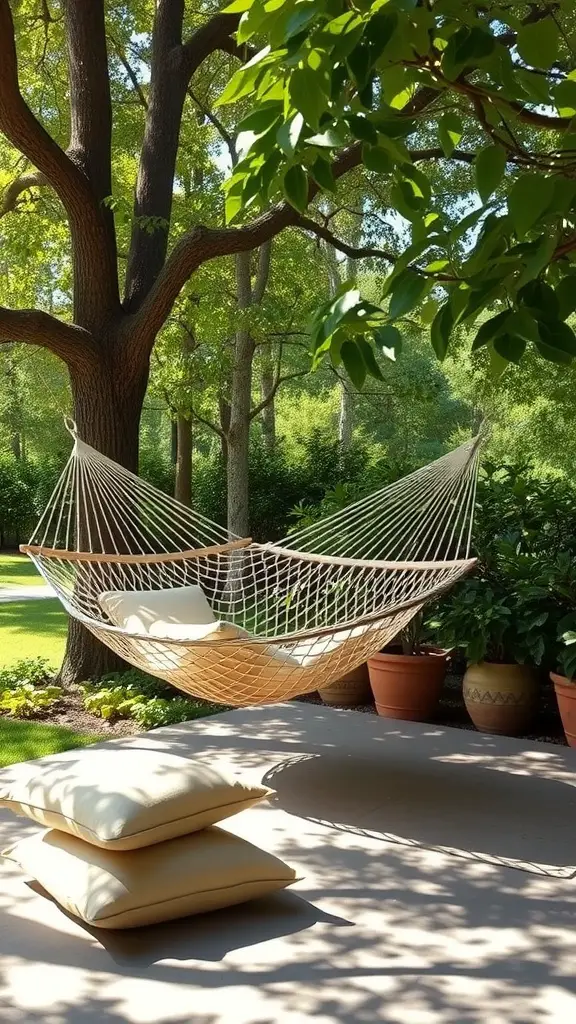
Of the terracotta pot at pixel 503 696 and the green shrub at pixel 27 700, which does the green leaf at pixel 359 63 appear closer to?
the terracotta pot at pixel 503 696

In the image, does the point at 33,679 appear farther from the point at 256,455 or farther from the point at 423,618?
the point at 256,455

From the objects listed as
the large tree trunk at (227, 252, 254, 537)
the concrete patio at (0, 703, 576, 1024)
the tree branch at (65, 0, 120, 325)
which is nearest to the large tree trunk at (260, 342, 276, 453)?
the large tree trunk at (227, 252, 254, 537)

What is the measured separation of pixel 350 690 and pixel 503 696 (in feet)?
2.68

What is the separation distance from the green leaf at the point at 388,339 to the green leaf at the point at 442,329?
0.17 feet

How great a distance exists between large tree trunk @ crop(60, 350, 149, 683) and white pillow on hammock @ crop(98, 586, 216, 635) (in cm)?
77

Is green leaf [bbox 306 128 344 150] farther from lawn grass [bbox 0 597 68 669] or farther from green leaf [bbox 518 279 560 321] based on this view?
lawn grass [bbox 0 597 68 669]

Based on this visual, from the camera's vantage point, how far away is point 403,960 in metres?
1.97

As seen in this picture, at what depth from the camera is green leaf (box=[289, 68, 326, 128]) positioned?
32.9 inches

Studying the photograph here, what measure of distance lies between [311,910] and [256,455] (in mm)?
8147

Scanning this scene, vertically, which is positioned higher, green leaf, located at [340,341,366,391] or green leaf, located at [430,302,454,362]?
green leaf, located at [430,302,454,362]

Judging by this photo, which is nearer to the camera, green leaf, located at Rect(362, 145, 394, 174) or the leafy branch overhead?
the leafy branch overhead

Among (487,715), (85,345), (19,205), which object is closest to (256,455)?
(19,205)

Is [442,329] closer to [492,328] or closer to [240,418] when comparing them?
[492,328]

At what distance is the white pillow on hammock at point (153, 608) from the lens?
3625 millimetres
